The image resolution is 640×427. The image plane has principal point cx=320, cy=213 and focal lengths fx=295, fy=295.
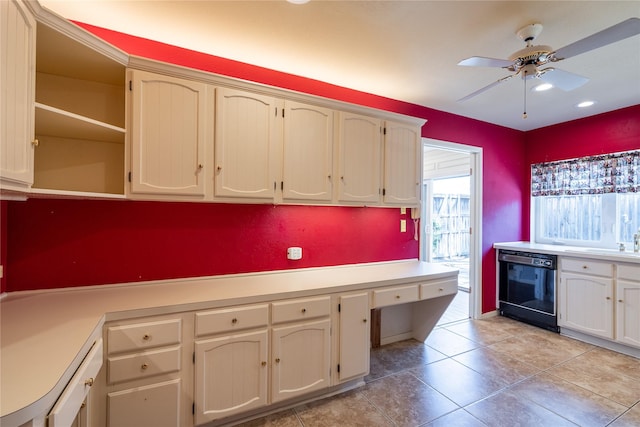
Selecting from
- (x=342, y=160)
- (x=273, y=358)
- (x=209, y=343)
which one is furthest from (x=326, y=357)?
(x=342, y=160)

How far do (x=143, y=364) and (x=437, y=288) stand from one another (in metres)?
2.17

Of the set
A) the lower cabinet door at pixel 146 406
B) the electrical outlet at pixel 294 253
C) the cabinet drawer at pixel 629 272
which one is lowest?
the lower cabinet door at pixel 146 406

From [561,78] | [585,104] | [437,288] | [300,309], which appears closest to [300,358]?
[300,309]

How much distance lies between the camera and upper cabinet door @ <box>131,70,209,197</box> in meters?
1.74

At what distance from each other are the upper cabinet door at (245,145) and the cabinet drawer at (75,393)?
1.05 meters

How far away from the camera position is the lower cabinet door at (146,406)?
1.49 meters

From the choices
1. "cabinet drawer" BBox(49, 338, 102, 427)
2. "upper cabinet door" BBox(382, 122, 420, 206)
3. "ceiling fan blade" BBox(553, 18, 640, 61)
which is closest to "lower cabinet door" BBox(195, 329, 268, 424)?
"cabinet drawer" BBox(49, 338, 102, 427)

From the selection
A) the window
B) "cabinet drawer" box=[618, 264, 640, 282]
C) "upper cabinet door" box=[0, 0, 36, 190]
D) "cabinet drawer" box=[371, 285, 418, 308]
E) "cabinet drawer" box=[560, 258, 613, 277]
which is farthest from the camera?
the window

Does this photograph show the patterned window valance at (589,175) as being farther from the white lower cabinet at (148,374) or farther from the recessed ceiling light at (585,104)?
the white lower cabinet at (148,374)

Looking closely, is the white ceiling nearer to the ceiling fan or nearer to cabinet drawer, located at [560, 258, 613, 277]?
the ceiling fan

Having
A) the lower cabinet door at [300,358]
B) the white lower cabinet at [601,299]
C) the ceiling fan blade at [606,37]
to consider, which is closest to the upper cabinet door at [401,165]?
the ceiling fan blade at [606,37]

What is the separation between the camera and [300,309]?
6.35 feet

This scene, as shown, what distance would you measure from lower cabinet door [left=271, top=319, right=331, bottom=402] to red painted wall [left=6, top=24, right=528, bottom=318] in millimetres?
629

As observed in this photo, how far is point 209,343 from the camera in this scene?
1.68m
